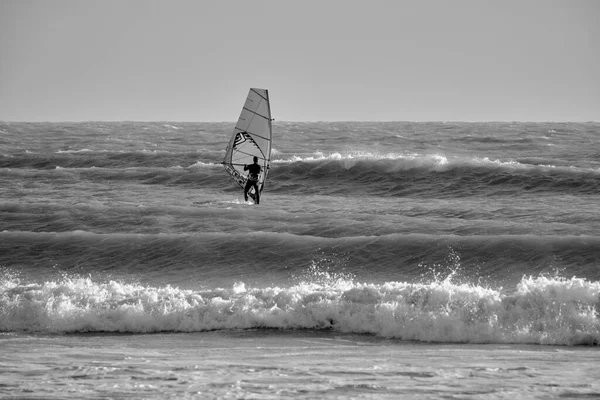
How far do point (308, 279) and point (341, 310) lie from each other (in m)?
2.70

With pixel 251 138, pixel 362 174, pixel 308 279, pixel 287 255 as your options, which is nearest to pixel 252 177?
pixel 251 138

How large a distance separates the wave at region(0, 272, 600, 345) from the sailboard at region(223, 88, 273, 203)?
3.71 metres

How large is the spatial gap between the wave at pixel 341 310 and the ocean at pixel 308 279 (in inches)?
1.1

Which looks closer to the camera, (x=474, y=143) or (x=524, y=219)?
(x=524, y=219)

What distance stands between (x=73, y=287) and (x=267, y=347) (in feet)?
13.1

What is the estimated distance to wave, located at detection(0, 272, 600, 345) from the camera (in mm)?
10461

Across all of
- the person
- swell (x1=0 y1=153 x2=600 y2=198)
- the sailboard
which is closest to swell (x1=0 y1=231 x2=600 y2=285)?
the person

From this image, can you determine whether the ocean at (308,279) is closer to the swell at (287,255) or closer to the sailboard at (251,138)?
the swell at (287,255)

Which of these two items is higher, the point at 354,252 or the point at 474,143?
the point at 474,143

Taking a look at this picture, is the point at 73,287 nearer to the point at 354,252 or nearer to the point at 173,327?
the point at 173,327

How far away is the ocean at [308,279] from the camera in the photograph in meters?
7.95

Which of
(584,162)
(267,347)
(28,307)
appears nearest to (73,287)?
(28,307)

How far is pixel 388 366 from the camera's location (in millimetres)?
8359

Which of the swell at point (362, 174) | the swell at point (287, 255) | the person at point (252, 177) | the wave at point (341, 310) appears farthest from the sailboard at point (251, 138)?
the swell at point (362, 174)
